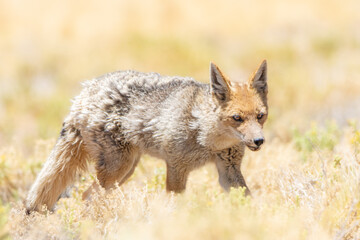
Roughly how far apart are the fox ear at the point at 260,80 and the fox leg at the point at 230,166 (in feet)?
2.16

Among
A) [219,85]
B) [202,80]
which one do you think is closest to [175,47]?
[202,80]

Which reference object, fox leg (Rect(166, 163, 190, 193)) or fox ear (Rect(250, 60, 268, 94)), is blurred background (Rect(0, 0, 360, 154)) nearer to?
fox ear (Rect(250, 60, 268, 94))

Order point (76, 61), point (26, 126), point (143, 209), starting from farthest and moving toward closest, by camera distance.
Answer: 1. point (76, 61)
2. point (26, 126)
3. point (143, 209)

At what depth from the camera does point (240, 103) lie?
5188mm

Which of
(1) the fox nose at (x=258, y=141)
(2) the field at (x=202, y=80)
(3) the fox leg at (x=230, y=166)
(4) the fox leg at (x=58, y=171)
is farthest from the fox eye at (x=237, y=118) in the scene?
(4) the fox leg at (x=58, y=171)

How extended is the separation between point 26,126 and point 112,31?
600 cm

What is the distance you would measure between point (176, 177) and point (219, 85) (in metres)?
1.08

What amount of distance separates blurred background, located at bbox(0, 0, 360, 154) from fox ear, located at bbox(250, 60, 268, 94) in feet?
17.5

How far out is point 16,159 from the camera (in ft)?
24.2

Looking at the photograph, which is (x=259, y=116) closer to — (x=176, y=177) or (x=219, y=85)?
(x=219, y=85)

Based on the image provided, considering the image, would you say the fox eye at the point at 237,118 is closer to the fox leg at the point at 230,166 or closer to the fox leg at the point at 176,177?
the fox leg at the point at 230,166

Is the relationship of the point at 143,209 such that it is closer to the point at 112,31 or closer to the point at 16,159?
the point at 16,159

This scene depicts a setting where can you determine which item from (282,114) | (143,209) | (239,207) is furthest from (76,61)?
(239,207)

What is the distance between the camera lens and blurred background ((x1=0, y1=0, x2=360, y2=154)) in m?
12.1
